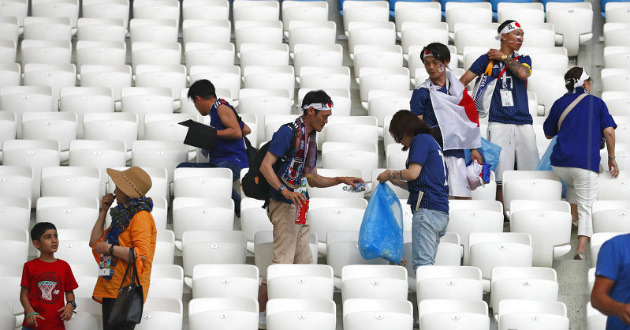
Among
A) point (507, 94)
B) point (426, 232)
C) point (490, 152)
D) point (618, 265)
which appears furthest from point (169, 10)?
point (618, 265)

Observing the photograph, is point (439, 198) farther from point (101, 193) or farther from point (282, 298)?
point (101, 193)

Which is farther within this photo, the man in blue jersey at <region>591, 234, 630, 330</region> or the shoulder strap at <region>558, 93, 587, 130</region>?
the shoulder strap at <region>558, 93, 587, 130</region>

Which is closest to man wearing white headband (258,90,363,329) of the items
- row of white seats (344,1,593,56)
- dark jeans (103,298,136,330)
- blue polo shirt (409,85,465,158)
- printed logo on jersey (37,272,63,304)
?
dark jeans (103,298,136,330)

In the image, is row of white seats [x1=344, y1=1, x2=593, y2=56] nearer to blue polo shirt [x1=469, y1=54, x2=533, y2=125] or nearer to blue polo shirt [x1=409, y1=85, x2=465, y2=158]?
blue polo shirt [x1=469, y1=54, x2=533, y2=125]

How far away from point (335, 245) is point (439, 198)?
29.1 inches

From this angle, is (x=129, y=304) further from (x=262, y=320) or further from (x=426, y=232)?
(x=426, y=232)

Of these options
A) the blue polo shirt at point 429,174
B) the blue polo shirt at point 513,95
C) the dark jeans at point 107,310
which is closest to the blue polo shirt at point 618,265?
the blue polo shirt at point 429,174

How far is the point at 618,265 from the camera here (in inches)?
185

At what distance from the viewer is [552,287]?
6652mm

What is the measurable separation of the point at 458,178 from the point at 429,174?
35.4 inches

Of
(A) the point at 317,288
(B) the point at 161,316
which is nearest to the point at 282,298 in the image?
(A) the point at 317,288

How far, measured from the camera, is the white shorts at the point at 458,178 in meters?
7.59

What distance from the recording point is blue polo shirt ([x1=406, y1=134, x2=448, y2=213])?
669 centimetres

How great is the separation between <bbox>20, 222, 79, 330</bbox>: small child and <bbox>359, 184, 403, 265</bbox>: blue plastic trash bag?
1735mm
